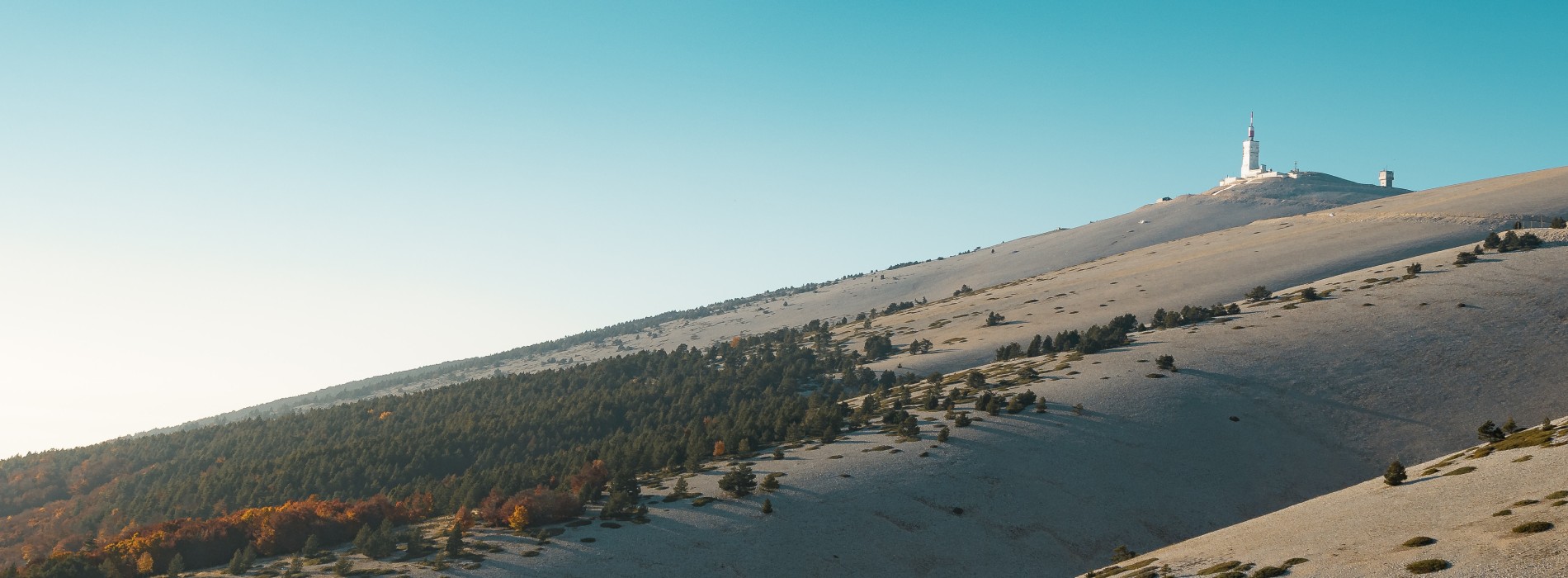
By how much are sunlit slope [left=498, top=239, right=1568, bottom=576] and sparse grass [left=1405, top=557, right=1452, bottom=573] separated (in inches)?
1015

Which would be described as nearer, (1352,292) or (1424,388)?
(1424,388)

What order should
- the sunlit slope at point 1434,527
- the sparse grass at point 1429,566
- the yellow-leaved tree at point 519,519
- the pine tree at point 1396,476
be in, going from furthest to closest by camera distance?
the yellow-leaved tree at point 519,519 → the pine tree at point 1396,476 → the sunlit slope at point 1434,527 → the sparse grass at point 1429,566

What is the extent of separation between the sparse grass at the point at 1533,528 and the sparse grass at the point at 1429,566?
8.76 feet

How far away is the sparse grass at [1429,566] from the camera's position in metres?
27.4

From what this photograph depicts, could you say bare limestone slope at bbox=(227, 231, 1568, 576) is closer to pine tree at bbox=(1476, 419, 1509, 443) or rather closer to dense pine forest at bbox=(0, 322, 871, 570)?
pine tree at bbox=(1476, 419, 1509, 443)

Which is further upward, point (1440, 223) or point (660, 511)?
point (1440, 223)

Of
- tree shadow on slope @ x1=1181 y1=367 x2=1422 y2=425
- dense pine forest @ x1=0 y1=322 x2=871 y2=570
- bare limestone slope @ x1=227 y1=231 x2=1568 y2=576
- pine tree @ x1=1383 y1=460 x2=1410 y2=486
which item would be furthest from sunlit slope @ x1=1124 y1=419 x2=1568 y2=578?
dense pine forest @ x1=0 y1=322 x2=871 y2=570

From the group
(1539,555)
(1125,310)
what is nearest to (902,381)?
(1125,310)

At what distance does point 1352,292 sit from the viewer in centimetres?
8994

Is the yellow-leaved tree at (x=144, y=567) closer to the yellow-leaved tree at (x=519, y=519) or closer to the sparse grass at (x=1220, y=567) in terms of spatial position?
the yellow-leaved tree at (x=519, y=519)

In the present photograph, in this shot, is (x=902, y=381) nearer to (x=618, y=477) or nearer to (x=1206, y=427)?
(x=1206, y=427)

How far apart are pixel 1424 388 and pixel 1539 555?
1965 inches

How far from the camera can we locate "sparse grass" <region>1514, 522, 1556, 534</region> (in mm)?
27969

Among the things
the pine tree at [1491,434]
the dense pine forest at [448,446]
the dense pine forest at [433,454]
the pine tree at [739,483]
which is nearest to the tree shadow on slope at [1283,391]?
the pine tree at [1491,434]
